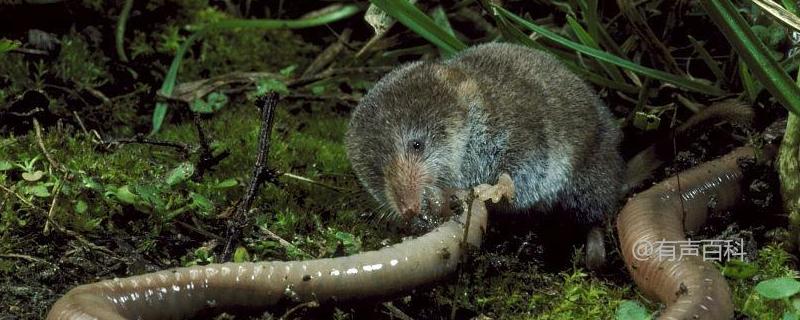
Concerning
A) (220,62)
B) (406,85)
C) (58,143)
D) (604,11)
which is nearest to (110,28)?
(220,62)

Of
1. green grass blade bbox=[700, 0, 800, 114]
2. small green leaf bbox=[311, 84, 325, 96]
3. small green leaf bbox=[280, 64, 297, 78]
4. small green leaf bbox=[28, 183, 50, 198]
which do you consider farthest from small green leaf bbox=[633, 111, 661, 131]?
small green leaf bbox=[28, 183, 50, 198]

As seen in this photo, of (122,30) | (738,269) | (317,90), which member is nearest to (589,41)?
(738,269)

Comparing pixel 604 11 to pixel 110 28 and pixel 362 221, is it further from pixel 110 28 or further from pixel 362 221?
pixel 110 28

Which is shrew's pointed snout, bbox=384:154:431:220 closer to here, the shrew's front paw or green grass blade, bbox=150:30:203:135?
the shrew's front paw

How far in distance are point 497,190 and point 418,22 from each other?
1089 millimetres

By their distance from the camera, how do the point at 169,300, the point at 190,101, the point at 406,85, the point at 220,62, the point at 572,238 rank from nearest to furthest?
the point at 169,300, the point at 406,85, the point at 572,238, the point at 190,101, the point at 220,62

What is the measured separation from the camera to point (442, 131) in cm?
371

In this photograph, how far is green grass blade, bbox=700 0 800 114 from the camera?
330 cm

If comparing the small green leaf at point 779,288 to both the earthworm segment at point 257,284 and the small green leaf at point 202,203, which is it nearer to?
the earthworm segment at point 257,284

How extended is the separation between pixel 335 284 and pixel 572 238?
1.51m

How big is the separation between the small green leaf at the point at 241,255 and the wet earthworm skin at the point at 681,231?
1.42 meters

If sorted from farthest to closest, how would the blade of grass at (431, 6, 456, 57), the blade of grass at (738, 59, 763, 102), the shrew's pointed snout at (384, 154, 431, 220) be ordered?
the blade of grass at (431, 6, 456, 57)
the blade of grass at (738, 59, 763, 102)
the shrew's pointed snout at (384, 154, 431, 220)

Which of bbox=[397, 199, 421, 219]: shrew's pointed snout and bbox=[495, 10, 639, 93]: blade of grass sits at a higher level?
bbox=[495, 10, 639, 93]: blade of grass

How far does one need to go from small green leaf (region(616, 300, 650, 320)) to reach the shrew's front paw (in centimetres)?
71
